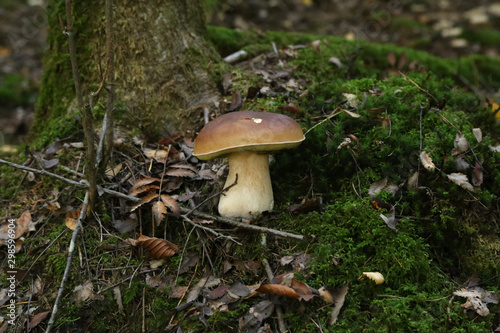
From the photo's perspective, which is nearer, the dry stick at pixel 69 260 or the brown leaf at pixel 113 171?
the dry stick at pixel 69 260

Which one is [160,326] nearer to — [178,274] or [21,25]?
[178,274]

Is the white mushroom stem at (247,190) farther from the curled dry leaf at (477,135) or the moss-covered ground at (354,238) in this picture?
the curled dry leaf at (477,135)

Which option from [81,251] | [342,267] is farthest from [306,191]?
[81,251]

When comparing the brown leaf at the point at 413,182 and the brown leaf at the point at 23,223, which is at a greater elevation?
the brown leaf at the point at 413,182

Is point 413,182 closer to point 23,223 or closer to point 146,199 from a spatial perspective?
point 146,199

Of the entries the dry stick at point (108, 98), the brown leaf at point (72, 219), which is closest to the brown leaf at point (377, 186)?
the dry stick at point (108, 98)

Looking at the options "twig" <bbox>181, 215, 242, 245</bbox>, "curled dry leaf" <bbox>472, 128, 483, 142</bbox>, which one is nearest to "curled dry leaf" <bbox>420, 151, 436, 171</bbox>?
"curled dry leaf" <bbox>472, 128, 483, 142</bbox>
